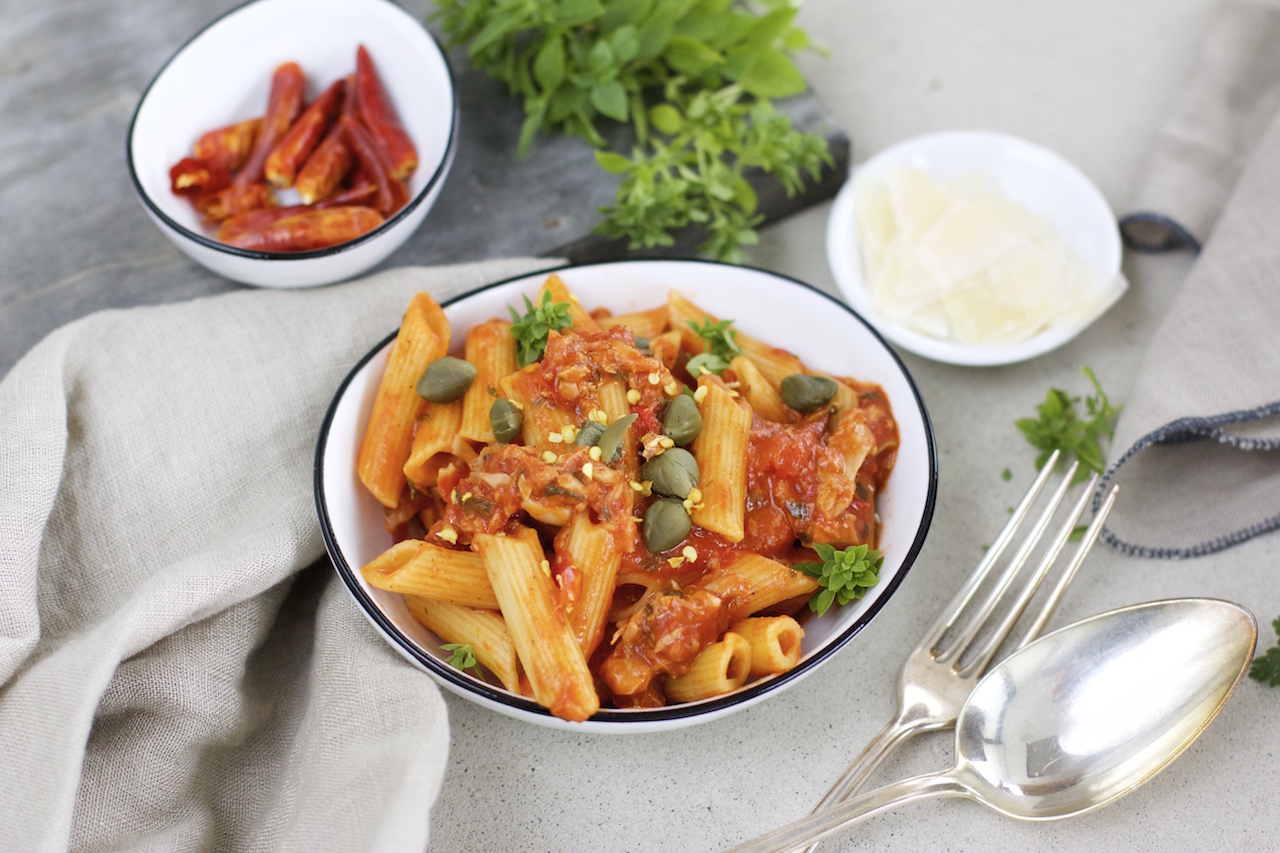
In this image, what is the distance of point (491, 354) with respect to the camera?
6.75 ft

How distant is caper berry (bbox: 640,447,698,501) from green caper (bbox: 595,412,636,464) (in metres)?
0.07

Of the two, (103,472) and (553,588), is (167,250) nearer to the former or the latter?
(103,472)

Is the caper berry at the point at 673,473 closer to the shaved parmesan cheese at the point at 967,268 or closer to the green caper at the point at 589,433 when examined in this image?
the green caper at the point at 589,433

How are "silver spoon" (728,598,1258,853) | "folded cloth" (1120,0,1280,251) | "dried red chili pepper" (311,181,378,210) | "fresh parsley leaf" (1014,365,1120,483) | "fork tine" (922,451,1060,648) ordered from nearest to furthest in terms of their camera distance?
"silver spoon" (728,598,1258,853) < "fork tine" (922,451,1060,648) < "fresh parsley leaf" (1014,365,1120,483) < "dried red chili pepper" (311,181,378,210) < "folded cloth" (1120,0,1280,251)

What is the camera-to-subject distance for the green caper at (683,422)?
189 centimetres

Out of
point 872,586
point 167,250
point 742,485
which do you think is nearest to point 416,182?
point 167,250

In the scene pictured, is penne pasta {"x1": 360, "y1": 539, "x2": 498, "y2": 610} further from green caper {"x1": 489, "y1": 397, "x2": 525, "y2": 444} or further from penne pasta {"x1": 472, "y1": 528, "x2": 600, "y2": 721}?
green caper {"x1": 489, "y1": 397, "x2": 525, "y2": 444}

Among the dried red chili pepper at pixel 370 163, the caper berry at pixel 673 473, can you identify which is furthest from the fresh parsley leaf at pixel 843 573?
the dried red chili pepper at pixel 370 163

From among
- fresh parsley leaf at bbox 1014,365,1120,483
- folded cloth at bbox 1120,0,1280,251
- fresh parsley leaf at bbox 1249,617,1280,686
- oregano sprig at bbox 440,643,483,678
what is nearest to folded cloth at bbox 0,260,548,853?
oregano sprig at bbox 440,643,483,678

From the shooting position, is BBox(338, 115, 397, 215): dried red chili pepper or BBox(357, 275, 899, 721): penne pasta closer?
BBox(357, 275, 899, 721): penne pasta

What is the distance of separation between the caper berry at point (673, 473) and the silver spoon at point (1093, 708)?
647mm

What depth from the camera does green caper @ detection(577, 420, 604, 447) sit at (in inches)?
72.6

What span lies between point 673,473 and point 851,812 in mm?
673

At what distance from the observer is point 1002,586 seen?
2.06 m
